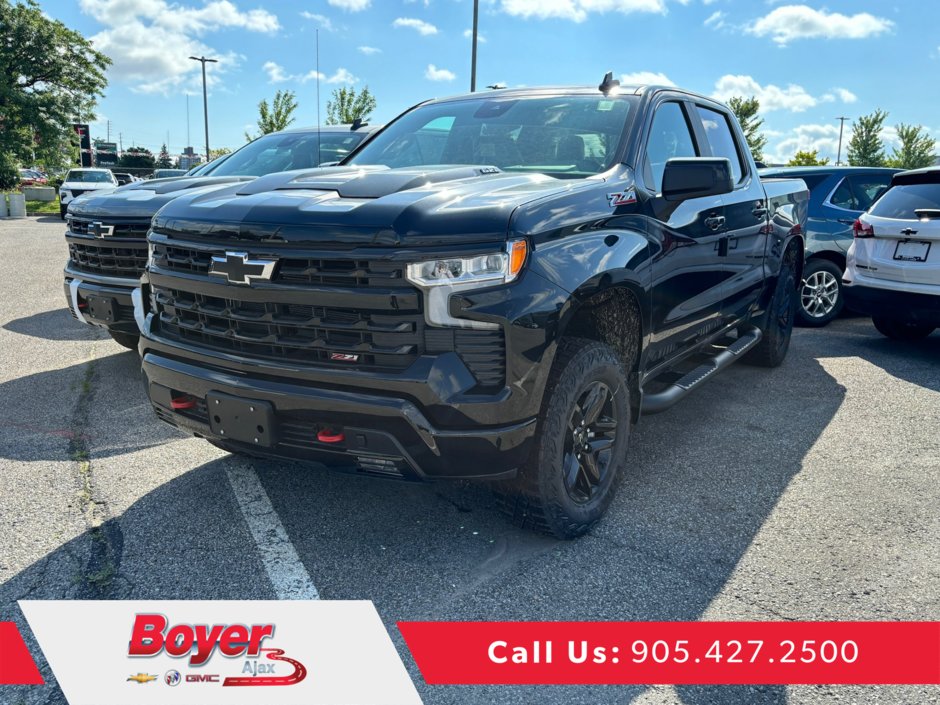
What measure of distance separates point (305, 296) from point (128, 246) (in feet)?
10.4

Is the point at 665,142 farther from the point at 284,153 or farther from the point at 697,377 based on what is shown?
the point at 284,153

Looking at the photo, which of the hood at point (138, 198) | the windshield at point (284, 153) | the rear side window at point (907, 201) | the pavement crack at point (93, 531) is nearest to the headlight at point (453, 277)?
the pavement crack at point (93, 531)

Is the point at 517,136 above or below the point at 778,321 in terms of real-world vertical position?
above

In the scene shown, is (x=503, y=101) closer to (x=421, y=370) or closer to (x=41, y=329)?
(x=421, y=370)

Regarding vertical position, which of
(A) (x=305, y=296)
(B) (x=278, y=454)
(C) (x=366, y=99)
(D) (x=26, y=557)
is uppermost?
(C) (x=366, y=99)

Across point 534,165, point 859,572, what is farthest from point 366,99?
point 859,572

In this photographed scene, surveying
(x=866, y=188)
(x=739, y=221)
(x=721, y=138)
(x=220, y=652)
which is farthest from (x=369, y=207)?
(x=866, y=188)

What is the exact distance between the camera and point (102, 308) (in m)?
5.31

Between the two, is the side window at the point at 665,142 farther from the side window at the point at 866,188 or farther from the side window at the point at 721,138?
the side window at the point at 866,188

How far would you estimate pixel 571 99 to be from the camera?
13.3 feet

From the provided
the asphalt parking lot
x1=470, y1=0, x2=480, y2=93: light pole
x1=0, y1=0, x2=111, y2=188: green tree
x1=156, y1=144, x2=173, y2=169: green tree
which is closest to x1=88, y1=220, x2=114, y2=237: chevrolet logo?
the asphalt parking lot

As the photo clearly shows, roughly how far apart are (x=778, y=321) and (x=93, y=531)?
199 inches

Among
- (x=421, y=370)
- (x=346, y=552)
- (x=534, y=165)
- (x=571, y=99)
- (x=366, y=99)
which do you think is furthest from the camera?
(x=366, y=99)

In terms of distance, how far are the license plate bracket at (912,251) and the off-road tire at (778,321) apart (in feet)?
3.08
